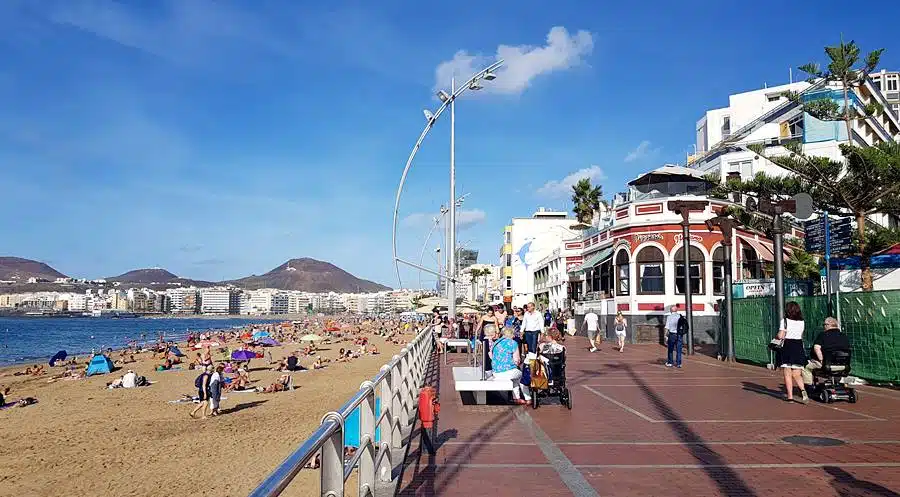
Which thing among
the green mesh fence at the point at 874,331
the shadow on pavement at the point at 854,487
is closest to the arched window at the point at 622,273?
the green mesh fence at the point at 874,331

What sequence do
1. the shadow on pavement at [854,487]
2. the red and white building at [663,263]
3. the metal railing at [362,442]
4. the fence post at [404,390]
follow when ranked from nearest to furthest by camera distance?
the metal railing at [362,442] → the shadow on pavement at [854,487] → the fence post at [404,390] → the red and white building at [663,263]

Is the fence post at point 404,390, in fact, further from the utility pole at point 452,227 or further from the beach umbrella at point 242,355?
the beach umbrella at point 242,355

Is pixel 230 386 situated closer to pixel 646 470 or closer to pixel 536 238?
pixel 646 470

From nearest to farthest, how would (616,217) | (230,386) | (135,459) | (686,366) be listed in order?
(135,459)
(686,366)
(230,386)
(616,217)

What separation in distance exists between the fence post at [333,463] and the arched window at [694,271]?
26904mm

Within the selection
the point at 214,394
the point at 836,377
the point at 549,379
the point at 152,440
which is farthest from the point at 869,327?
the point at 214,394

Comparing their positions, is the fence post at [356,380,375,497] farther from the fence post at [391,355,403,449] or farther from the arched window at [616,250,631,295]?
the arched window at [616,250,631,295]

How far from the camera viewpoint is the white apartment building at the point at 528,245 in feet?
188

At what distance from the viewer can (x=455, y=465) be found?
21.5ft

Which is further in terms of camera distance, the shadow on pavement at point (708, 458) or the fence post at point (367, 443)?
the shadow on pavement at point (708, 458)

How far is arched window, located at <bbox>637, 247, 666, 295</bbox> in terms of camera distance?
28328 mm

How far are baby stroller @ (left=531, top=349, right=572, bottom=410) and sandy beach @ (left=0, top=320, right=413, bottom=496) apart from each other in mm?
3432

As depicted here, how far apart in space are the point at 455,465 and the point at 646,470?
69.7 inches

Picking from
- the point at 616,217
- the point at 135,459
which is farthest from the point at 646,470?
the point at 616,217
